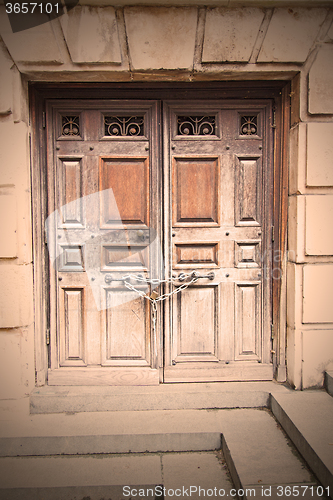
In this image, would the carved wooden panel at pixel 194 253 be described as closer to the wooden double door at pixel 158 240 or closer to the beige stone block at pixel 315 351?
the wooden double door at pixel 158 240

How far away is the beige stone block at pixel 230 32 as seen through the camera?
2434 millimetres

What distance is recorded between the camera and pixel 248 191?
281cm

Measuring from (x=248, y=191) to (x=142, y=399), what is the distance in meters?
2.06

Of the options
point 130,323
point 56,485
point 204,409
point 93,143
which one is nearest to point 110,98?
point 93,143

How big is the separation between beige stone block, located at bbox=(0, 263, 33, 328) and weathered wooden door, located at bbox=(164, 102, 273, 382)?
1.26 metres

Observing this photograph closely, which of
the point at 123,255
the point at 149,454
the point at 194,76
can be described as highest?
the point at 194,76

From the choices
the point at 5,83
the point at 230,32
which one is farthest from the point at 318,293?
A: the point at 5,83

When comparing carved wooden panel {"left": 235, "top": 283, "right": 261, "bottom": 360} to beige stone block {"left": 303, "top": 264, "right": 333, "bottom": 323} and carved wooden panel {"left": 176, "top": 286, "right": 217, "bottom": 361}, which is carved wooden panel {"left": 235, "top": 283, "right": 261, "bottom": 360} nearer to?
carved wooden panel {"left": 176, "top": 286, "right": 217, "bottom": 361}

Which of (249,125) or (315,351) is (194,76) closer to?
(249,125)

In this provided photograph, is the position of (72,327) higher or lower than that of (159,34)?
lower

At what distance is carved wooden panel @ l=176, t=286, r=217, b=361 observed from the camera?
112 inches

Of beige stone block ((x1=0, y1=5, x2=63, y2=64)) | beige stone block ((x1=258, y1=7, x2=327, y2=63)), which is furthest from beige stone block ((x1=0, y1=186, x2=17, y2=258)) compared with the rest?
beige stone block ((x1=258, y1=7, x2=327, y2=63))

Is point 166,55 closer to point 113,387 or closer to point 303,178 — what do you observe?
point 303,178

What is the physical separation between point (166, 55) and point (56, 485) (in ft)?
10.5
